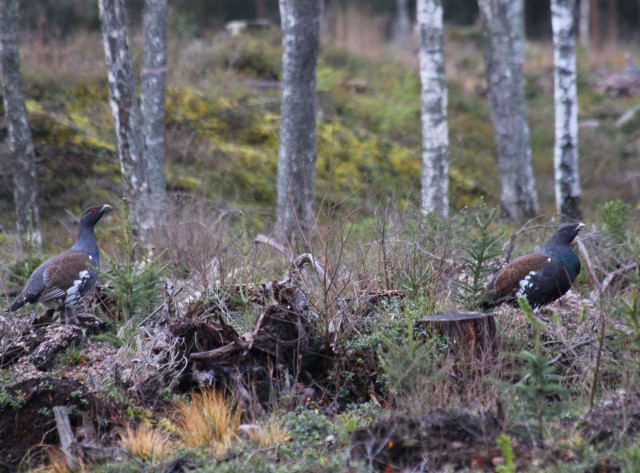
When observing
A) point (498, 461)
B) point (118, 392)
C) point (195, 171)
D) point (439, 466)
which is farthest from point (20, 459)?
point (195, 171)

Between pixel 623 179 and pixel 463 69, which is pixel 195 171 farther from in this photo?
pixel 463 69

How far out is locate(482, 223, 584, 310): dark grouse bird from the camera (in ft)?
24.8

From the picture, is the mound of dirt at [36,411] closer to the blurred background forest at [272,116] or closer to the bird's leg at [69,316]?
the bird's leg at [69,316]

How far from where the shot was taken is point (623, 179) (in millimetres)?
16422

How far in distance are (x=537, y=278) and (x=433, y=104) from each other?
4.85 metres

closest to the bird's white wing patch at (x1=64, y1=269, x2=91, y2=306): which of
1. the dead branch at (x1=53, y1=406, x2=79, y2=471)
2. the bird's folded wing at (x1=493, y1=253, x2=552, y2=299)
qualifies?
A: the dead branch at (x1=53, y1=406, x2=79, y2=471)

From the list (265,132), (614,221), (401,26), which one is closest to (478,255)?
(614,221)

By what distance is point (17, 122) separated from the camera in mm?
10992

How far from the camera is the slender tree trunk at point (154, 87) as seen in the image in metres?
10.6

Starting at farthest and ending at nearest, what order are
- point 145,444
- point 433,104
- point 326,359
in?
1. point 433,104
2. point 326,359
3. point 145,444

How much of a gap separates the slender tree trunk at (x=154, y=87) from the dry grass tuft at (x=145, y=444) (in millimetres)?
5248

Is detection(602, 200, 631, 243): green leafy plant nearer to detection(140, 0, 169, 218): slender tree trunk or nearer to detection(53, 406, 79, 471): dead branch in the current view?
detection(140, 0, 169, 218): slender tree trunk

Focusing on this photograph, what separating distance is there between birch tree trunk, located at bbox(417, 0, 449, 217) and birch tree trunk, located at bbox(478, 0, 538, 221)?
100 inches

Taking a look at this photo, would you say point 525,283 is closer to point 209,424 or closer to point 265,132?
point 209,424
